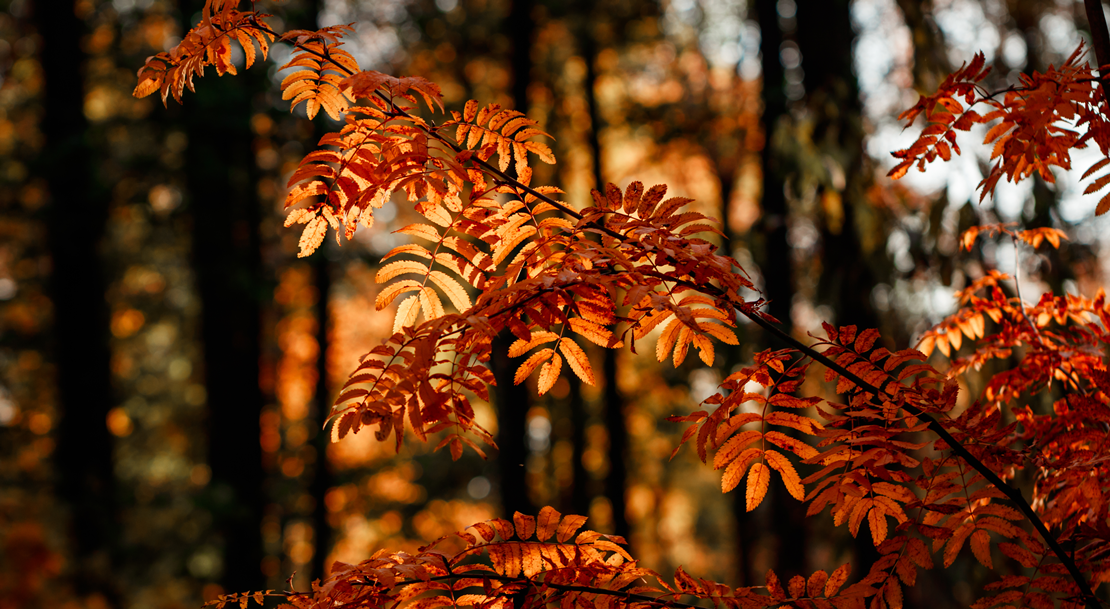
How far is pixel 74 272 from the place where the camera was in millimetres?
7664

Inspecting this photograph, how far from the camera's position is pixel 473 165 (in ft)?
4.99

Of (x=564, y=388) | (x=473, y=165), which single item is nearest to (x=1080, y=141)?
(x=473, y=165)

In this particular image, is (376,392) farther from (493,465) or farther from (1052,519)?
(493,465)

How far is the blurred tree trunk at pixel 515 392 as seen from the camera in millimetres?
7410

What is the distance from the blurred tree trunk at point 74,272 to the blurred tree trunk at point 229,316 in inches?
38.8

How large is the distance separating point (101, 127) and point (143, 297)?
3740 mm

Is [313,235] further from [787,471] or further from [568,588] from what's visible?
[787,471]

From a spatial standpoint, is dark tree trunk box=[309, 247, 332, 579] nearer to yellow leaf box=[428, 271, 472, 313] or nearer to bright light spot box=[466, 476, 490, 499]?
bright light spot box=[466, 476, 490, 499]

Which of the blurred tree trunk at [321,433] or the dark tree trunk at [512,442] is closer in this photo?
the dark tree trunk at [512,442]

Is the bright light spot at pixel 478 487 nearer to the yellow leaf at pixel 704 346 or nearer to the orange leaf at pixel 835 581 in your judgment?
the orange leaf at pixel 835 581

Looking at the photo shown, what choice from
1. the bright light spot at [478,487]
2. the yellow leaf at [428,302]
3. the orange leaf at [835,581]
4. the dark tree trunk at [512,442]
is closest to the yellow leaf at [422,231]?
the yellow leaf at [428,302]

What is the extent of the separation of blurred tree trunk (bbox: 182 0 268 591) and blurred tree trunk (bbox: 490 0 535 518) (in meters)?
2.59

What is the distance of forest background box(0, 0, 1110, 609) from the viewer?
422cm

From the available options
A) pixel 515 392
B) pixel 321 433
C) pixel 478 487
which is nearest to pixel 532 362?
pixel 515 392
